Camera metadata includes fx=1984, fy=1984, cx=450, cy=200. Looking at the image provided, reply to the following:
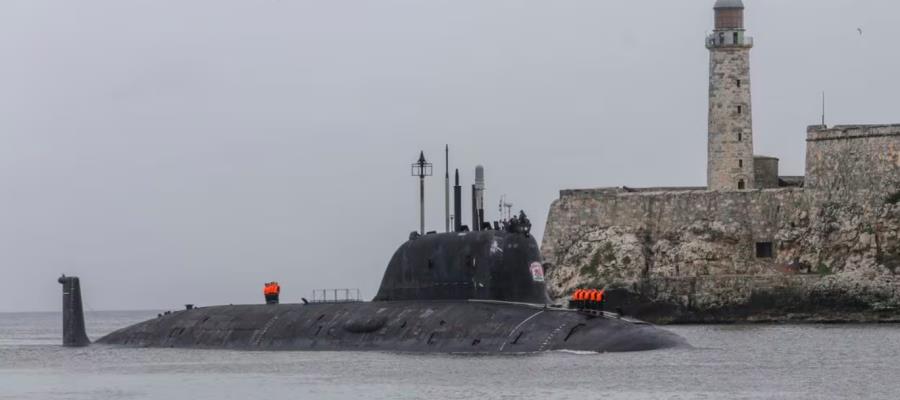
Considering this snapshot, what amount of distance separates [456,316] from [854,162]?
3138cm

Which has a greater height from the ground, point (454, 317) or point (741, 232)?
point (741, 232)

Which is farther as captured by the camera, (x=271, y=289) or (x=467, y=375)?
(x=271, y=289)

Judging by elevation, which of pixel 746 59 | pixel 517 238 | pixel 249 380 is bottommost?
pixel 249 380

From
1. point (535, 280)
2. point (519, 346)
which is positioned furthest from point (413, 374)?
point (535, 280)

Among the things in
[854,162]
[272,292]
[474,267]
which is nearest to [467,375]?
[474,267]

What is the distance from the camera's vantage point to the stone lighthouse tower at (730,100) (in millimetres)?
74562

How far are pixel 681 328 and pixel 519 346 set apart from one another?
27322 mm

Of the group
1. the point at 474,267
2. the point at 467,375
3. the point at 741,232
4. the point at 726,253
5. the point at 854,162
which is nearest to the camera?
the point at 467,375

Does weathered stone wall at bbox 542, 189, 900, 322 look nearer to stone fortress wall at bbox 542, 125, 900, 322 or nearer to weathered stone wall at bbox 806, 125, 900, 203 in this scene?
stone fortress wall at bbox 542, 125, 900, 322

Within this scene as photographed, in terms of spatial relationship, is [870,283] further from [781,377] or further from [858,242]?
[781,377]

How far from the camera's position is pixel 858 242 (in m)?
69.5

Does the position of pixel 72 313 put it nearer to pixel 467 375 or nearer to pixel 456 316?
pixel 456 316

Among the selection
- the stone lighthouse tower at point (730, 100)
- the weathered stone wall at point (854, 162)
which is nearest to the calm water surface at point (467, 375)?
the weathered stone wall at point (854, 162)

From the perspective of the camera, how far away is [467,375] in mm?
37938
